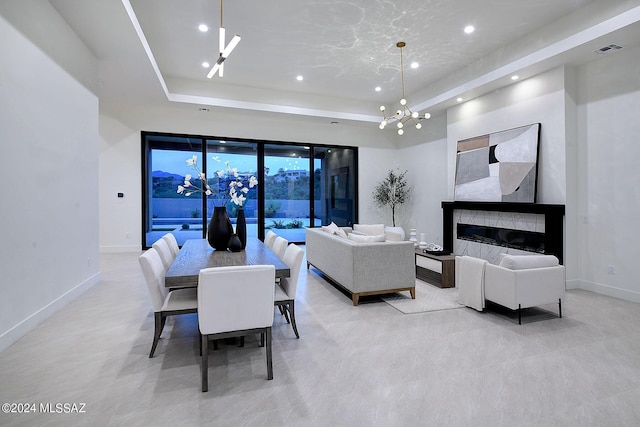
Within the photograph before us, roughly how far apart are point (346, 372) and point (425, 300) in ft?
6.80

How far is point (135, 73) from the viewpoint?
5242 millimetres

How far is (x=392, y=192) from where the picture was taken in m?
8.95

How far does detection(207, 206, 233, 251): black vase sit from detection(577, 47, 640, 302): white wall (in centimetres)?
500

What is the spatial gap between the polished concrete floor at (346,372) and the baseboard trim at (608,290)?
0.67 metres

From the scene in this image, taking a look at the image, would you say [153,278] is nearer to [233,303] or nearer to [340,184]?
[233,303]

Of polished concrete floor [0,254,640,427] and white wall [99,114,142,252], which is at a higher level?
white wall [99,114,142,252]

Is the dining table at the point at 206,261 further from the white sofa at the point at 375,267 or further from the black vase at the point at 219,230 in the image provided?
the white sofa at the point at 375,267

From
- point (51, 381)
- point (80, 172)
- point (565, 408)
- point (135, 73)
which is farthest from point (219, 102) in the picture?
point (565, 408)

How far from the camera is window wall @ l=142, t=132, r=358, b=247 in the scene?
7.60 meters

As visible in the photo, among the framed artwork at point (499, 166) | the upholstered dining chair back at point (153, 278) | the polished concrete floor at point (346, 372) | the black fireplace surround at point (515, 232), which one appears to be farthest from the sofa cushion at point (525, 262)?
the upholstered dining chair back at point (153, 278)

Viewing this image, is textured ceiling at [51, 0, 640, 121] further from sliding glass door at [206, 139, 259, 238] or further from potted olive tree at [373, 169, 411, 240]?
potted olive tree at [373, 169, 411, 240]

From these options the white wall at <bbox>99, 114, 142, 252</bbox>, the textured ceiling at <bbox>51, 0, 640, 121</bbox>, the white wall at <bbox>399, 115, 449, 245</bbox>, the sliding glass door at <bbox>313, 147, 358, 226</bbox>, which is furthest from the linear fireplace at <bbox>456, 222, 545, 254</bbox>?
the white wall at <bbox>99, 114, 142, 252</bbox>

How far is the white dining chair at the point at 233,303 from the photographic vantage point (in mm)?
2121

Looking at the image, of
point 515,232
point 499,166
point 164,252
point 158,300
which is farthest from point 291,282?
A: point 499,166
